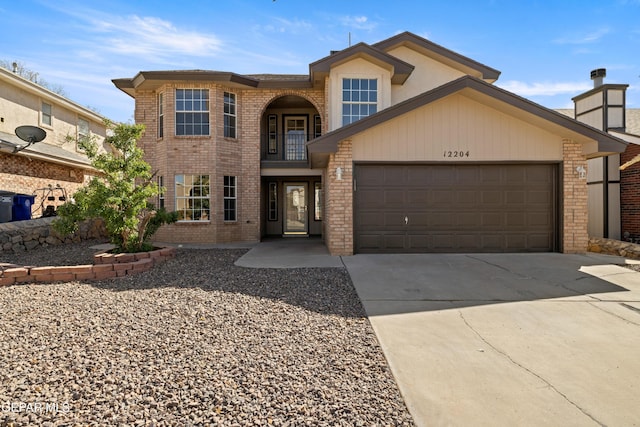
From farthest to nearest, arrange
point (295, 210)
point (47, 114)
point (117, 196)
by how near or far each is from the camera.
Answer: point (47, 114)
point (295, 210)
point (117, 196)

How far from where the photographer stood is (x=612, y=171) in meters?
10.9

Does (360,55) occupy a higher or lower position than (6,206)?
higher

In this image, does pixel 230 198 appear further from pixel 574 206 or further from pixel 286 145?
pixel 574 206

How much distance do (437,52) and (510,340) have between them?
11883 millimetres

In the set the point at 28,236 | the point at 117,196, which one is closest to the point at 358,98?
the point at 117,196

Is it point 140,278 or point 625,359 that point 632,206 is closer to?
point 625,359

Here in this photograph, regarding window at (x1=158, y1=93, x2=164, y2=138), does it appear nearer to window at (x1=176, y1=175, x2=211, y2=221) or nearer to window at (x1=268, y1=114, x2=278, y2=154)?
window at (x1=176, y1=175, x2=211, y2=221)

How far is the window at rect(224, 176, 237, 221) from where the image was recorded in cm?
1230

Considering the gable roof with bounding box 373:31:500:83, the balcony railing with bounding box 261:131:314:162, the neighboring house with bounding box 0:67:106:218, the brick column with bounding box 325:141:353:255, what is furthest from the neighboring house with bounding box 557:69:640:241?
the neighboring house with bounding box 0:67:106:218

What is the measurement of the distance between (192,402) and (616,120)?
1606cm

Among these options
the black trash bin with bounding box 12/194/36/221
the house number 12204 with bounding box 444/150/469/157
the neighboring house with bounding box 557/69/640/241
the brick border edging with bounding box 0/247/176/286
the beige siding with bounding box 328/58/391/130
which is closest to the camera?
the brick border edging with bounding box 0/247/176/286

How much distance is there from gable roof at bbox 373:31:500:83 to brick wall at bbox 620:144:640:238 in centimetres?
523

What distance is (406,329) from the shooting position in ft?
12.8

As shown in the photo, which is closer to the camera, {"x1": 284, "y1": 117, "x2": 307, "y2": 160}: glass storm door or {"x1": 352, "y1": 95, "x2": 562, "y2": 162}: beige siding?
{"x1": 352, "y1": 95, "x2": 562, "y2": 162}: beige siding
